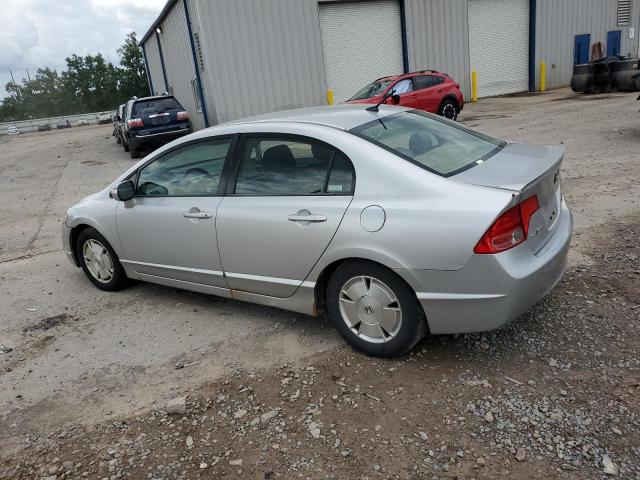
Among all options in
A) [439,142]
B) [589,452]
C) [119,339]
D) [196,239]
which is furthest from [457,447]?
[119,339]

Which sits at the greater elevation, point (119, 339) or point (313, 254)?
point (313, 254)

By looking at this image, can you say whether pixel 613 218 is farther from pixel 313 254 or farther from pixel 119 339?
pixel 119 339

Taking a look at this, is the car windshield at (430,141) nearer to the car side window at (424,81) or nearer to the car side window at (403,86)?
the car side window at (403,86)

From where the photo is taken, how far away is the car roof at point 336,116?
3652mm

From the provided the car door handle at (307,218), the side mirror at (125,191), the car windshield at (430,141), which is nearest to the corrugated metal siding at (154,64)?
the side mirror at (125,191)

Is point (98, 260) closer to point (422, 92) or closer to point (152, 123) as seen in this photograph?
point (152, 123)

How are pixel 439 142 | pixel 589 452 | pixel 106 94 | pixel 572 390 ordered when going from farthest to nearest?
pixel 106 94, pixel 439 142, pixel 572 390, pixel 589 452

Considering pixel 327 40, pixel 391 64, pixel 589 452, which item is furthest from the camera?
pixel 391 64

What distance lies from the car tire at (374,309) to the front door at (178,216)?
3.47 ft

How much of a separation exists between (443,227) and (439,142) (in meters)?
0.99

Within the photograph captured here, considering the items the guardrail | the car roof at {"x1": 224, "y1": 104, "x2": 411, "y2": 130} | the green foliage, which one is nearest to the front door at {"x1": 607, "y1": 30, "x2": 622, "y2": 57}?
the car roof at {"x1": 224, "y1": 104, "x2": 411, "y2": 130}

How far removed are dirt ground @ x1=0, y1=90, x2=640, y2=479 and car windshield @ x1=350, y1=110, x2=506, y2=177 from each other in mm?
1177

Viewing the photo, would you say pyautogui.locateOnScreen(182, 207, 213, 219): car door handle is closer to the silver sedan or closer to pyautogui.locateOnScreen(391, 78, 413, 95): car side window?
the silver sedan

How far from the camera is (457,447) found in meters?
2.60
